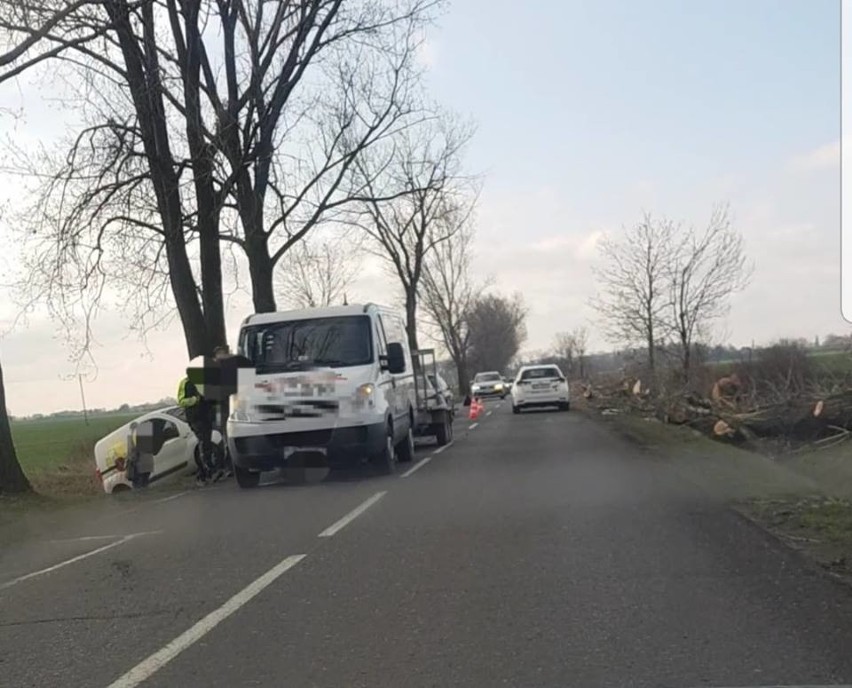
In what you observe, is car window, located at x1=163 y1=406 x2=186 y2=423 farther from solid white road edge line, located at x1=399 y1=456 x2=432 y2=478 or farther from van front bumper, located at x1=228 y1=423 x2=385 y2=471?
solid white road edge line, located at x1=399 y1=456 x2=432 y2=478

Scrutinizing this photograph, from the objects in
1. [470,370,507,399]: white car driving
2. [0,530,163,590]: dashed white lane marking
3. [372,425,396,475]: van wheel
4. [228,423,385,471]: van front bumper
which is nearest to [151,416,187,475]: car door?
[228,423,385,471]: van front bumper

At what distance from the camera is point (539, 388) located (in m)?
35.7

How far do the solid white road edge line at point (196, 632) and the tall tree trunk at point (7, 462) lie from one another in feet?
28.2

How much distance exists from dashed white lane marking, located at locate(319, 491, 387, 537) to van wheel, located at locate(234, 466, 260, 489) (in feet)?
10.6

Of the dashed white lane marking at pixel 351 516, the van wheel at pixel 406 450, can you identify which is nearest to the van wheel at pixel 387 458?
the van wheel at pixel 406 450

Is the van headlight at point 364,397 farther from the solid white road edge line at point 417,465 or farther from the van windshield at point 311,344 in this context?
the solid white road edge line at point 417,465

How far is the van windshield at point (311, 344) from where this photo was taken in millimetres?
15492

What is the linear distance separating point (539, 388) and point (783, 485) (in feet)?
74.4

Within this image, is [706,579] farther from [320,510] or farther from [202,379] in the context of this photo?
[202,379]

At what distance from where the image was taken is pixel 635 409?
111ft

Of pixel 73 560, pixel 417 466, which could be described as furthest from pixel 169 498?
pixel 73 560

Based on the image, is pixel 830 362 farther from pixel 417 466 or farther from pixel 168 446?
pixel 168 446

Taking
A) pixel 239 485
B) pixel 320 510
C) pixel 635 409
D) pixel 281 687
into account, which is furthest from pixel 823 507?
pixel 635 409

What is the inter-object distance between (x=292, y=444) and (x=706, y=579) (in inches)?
345
